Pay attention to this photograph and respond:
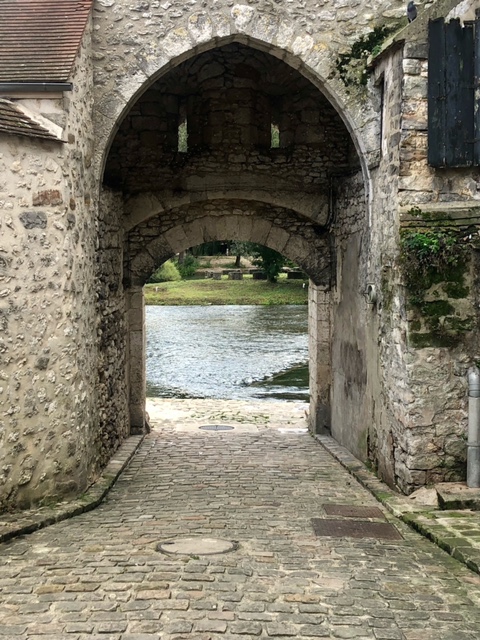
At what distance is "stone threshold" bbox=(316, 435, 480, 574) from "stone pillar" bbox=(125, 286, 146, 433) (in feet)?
13.4

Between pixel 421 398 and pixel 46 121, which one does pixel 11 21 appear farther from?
pixel 421 398

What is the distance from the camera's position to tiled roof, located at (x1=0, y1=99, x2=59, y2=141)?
5355mm

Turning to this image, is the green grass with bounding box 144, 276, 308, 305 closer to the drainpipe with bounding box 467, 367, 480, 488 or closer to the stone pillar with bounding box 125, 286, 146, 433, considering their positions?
the stone pillar with bounding box 125, 286, 146, 433

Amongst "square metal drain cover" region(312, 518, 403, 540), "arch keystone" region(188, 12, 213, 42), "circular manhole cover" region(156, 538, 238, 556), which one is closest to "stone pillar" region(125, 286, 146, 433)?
"arch keystone" region(188, 12, 213, 42)

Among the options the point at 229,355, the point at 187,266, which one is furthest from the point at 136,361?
the point at 187,266

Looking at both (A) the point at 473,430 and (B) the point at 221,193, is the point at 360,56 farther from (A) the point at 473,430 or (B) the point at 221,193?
(A) the point at 473,430

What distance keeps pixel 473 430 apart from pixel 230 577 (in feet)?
8.51

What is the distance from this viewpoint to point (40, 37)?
21.1ft

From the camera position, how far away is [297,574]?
4188 millimetres

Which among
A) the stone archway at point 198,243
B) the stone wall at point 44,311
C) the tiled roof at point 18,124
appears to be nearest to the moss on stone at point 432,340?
the stone wall at point 44,311

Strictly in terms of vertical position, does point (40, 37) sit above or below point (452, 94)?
above

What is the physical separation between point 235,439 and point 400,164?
4.93 meters

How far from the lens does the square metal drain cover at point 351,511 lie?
571 centimetres

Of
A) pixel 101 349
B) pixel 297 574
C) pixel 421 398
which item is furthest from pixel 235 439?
pixel 297 574
